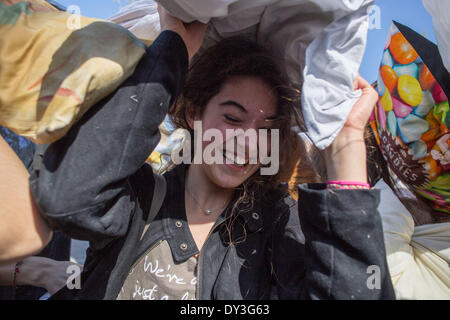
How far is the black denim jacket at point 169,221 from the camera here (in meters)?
0.63

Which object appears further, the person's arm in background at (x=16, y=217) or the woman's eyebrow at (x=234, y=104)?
the woman's eyebrow at (x=234, y=104)

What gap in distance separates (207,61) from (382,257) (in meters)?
0.76

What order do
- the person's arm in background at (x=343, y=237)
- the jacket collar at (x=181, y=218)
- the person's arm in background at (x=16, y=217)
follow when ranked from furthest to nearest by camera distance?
the jacket collar at (x=181, y=218)
the person's arm in background at (x=343, y=237)
the person's arm in background at (x=16, y=217)

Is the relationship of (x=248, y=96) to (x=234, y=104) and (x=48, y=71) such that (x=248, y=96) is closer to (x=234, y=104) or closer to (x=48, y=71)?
(x=234, y=104)

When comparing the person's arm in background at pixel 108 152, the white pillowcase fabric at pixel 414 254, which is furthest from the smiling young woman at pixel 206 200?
the white pillowcase fabric at pixel 414 254

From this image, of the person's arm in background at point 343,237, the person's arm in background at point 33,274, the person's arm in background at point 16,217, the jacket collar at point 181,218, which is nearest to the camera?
the person's arm in background at point 16,217

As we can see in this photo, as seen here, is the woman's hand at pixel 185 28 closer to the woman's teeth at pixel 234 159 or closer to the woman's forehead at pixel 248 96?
the woman's forehead at pixel 248 96

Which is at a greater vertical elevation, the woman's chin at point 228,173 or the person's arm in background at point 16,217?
the woman's chin at point 228,173

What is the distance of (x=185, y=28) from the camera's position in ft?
2.63

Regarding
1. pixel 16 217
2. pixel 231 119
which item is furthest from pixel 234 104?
pixel 16 217

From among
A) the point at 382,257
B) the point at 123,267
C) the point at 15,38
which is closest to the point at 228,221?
the point at 123,267

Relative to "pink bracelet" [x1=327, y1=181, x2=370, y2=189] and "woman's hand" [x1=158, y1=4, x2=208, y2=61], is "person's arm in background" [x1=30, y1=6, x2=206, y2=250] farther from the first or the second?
"pink bracelet" [x1=327, y1=181, x2=370, y2=189]

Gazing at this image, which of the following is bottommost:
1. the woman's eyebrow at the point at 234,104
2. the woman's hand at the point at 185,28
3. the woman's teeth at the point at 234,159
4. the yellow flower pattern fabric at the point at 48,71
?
the woman's teeth at the point at 234,159
